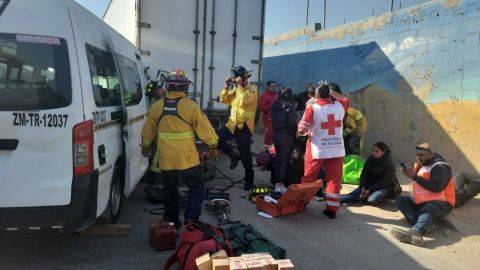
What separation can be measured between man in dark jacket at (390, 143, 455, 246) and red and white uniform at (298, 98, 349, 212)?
84 centimetres

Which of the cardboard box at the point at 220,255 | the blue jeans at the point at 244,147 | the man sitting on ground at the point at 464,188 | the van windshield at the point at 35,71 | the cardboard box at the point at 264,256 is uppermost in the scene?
the van windshield at the point at 35,71

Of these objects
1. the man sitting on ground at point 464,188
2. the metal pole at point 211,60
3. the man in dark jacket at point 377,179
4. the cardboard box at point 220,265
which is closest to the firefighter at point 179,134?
the cardboard box at point 220,265

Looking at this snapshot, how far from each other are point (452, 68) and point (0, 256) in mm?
7352

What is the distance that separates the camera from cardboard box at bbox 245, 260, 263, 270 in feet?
10.2

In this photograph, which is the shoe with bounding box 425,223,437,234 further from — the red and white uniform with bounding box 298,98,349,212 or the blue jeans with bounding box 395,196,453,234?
the red and white uniform with bounding box 298,98,349,212

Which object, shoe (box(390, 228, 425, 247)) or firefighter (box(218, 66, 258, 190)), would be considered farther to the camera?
firefighter (box(218, 66, 258, 190))

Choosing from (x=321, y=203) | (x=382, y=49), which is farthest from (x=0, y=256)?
(x=382, y=49)

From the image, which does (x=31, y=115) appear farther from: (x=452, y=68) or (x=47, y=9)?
(x=452, y=68)

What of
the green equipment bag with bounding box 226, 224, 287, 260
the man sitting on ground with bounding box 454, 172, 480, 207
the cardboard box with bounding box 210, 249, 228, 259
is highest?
the man sitting on ground with bounding box 454, 172, 480, 207

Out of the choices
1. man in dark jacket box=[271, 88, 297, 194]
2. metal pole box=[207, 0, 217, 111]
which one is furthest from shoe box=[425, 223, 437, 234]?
metal pole box=[207, 0, 217, 111]

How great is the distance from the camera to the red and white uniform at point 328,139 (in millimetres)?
5492

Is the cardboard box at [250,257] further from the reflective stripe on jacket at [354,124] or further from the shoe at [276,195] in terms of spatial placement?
the reflective stripe on jacket at [354,124]

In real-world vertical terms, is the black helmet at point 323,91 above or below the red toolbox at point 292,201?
above

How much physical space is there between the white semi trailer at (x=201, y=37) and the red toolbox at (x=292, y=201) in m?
2.86
